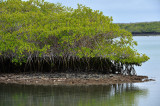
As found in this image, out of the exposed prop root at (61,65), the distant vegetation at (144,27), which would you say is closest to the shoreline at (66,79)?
the exposed prop root at (61,65)

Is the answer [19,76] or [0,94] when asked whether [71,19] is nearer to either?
[19,76]

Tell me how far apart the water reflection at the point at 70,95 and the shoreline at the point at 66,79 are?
0.90 meters

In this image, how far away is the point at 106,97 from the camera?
50.2 feet

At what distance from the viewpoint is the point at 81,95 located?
15656 millimetres

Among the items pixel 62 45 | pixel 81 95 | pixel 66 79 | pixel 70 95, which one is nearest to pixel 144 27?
pixel 62 45

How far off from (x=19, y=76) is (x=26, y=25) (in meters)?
3.07

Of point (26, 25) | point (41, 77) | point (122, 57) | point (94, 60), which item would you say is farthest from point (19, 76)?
point (122, 57)

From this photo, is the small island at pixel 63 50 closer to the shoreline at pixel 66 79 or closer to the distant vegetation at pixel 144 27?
the shoreline at pixel 66 79

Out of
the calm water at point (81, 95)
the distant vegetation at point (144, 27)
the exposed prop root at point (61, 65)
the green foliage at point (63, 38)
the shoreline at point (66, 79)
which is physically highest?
the distant vegetation at point (144, 27)

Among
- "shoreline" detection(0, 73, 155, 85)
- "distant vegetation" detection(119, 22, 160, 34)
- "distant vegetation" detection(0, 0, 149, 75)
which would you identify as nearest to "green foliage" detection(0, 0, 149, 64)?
"distant vegetation" detection(0, 0, 149, 75)

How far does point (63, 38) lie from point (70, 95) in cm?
549

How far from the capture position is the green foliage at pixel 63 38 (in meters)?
20.4

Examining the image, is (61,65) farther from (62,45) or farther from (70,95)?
(70,95)

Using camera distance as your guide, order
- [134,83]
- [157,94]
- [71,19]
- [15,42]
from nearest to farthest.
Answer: [157,94], [134,83], [15,42], [71,19]
